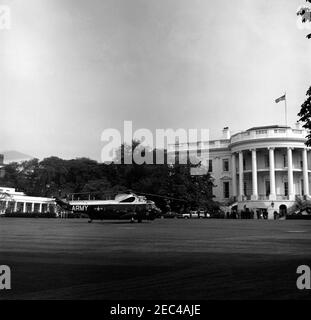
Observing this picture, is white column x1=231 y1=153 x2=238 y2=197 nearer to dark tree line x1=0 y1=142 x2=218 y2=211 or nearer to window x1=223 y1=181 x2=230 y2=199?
window x1=223 y1=181 x2=230 y2=199

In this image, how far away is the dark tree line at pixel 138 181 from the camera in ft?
228

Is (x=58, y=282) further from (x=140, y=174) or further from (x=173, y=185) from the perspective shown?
(x=140, y=174)

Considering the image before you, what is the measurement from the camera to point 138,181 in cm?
7681

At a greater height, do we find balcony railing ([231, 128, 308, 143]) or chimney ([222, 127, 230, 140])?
chimney ([222, 127, 230, 140])

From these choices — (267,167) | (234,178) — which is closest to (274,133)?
(267,167)

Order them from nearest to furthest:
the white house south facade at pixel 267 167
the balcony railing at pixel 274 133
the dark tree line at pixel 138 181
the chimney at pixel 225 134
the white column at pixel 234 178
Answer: the dark tree line at pixel 138 181 < the white house south facade at pixel 267 167 < the balcony railing at pixel 274 133 < the white column at pixel 234 178 < the chimney at pixel 225 134

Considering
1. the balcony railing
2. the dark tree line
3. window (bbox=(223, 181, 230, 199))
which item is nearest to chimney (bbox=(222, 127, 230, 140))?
window (bbox=(223, 181, 230, 199))

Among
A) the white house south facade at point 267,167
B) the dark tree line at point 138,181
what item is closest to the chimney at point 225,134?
the white house south facade at point 267,167

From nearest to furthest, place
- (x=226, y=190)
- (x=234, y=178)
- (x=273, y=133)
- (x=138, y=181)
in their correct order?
(x=273, y=133) < (x=138, y=181) < (x=234, y=178) < (x=226, y=190)

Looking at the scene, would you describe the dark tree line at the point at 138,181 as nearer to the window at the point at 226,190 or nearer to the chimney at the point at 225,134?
the window at the point at 226,190

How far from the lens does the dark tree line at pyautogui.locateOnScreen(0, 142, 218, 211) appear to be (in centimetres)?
6962

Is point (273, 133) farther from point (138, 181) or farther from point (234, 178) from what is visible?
point (138, 181)

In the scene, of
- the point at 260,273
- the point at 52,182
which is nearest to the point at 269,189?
the point at 52,182
